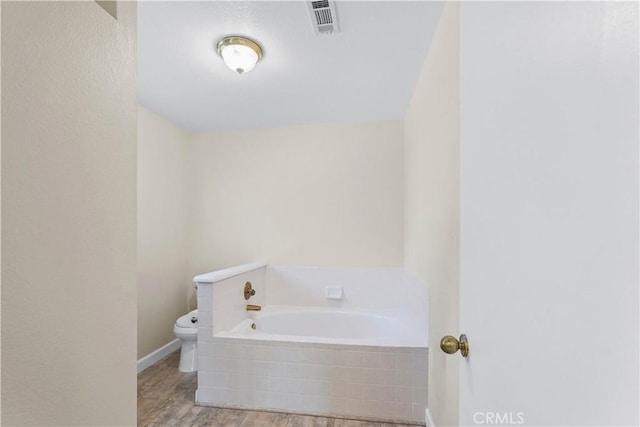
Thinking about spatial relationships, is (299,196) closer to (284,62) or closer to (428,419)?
(284,62)

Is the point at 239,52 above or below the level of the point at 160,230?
above

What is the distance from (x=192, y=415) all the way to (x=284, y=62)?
2.36m

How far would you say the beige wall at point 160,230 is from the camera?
255 centimetres

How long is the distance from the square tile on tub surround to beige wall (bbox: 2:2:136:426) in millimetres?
1283

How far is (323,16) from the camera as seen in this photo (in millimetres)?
1481

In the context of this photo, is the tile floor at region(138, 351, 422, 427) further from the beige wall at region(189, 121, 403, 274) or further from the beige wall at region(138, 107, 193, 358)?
the beige wall at region(189, 121, 403, 274)

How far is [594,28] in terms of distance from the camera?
13.6 inches

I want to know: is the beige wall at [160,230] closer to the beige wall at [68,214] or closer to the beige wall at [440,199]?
the beige wall at [68,214]

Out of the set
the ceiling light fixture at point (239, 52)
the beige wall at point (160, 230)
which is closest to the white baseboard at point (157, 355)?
the beige wall at point (160, 230)

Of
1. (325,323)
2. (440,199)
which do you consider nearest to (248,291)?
(325,323)

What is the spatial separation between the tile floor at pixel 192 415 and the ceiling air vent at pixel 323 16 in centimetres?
230

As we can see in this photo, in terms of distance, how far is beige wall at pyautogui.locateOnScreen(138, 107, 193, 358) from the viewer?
2555 mm

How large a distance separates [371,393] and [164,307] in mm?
2087

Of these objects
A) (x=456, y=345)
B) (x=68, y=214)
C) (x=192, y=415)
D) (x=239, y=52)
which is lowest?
(x=192, y=415)
